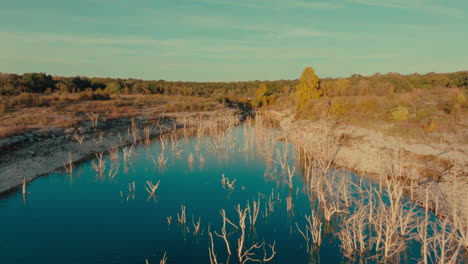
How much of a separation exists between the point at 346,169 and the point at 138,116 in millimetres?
27777

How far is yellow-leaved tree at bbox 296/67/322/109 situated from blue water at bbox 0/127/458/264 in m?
19.0

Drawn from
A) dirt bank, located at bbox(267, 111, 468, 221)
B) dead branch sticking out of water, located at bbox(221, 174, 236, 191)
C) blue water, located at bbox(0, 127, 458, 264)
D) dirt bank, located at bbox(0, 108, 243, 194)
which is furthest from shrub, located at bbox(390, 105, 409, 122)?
dirt bank, located at bbox(0, 108, 243, 194)

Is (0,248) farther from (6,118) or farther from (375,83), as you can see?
(375,83)

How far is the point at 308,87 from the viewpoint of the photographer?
38875 mm

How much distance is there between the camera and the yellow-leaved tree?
3875 cm

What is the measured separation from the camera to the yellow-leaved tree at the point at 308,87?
38750 mm

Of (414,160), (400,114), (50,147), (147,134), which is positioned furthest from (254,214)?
(147,134)

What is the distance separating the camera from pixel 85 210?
1488cm

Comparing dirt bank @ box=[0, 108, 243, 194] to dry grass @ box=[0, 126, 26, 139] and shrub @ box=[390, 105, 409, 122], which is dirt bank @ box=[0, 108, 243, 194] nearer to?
dry grass @ box=[0, 126, 26, 139]

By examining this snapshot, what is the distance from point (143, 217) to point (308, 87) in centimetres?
2968

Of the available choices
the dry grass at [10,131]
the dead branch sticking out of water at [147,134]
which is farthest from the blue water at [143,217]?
the dead branch sticking out of water at [147,134]

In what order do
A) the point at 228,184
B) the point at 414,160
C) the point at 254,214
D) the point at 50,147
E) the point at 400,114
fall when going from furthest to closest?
the point at 400,114 → the point at 50,147 → the point at 414,160 → the point at 228,184 → the point at 254,214

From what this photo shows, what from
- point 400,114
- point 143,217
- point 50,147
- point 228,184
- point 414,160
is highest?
point 400,114

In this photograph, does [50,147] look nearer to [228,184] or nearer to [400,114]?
[228,184]
